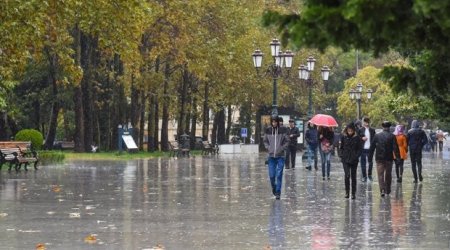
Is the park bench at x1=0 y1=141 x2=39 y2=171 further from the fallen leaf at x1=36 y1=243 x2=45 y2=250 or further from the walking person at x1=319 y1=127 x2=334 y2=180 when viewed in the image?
the fallen leaf at x1=36 y1=243 x2=45 y2=250

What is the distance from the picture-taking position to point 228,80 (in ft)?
215

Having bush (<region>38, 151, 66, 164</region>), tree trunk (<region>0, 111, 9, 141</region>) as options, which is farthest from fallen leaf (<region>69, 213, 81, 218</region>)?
tree trunk (<region>0, 111, 9, 141</region>)

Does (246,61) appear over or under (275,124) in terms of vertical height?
over

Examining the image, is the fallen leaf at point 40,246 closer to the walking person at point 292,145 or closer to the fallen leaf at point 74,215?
the fallen leaf at point 74,215

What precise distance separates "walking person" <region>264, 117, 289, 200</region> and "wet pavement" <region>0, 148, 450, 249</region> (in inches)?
13.4

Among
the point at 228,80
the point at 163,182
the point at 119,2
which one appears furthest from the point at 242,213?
the point at 228,80

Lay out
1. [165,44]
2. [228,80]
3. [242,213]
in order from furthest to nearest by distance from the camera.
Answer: [228,80] < [165,44] < [242,213]

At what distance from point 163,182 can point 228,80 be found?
37504 mm

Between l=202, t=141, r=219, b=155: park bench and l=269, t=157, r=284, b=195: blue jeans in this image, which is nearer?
l=269, t=157, r=284, b=195: blue jeans

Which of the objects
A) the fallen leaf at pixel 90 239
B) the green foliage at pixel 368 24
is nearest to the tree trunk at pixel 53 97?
the fallen leaf at pixel 90 239

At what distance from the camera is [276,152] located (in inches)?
856

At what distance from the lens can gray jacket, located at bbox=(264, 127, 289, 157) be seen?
71.3ft

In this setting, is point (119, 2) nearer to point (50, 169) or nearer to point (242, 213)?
point (50, 169)

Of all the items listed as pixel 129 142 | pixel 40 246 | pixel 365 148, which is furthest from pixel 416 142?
pixel 129 142
